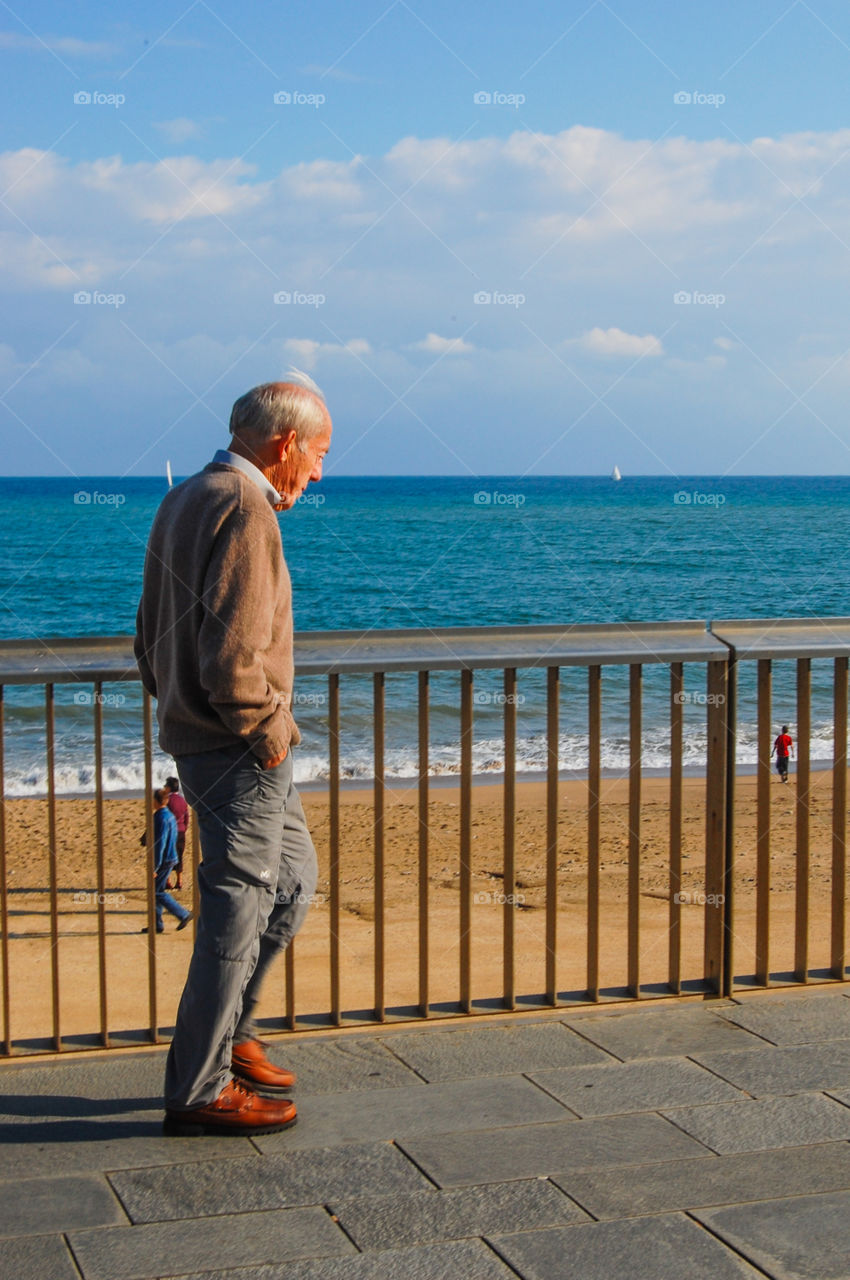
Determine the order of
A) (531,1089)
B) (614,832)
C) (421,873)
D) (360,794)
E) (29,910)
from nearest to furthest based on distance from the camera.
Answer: (531,1089), (421,873), (29,910), (614,832), (360,794)

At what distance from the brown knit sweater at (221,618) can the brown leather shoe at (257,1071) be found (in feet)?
2.52

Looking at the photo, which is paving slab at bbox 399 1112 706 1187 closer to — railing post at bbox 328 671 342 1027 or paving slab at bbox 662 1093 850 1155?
paving slab at bbox 662 1093 850 1155

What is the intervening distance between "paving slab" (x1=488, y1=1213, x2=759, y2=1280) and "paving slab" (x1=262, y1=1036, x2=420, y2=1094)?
2.70 ft

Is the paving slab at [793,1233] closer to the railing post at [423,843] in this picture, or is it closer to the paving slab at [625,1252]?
the paving slab at [625,1252]

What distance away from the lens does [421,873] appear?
12.0 feet

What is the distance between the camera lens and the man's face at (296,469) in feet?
9.79

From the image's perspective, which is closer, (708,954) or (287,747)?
(287,747)

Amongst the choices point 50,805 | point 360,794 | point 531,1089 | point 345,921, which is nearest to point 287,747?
point 50,805

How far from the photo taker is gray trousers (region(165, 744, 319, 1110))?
2902mm

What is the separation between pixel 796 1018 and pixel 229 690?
192cm

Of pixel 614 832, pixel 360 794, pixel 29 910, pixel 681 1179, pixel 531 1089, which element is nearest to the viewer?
pixel 681 1179

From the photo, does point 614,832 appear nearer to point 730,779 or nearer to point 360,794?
point 360,794

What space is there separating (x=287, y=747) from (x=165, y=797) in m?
5.49

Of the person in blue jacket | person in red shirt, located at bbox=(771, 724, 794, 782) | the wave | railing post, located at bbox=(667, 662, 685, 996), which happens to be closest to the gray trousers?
railing post, located at bbox=(667, 662, 685, 996)
